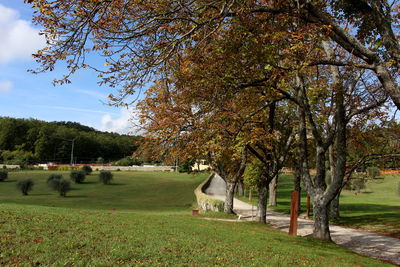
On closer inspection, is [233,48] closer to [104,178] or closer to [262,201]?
[262,201]

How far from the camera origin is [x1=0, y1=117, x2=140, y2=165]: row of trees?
94688 mm

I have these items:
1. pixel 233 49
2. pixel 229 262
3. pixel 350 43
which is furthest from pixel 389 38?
pixel 229 262

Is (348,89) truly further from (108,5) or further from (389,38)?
(108,5)

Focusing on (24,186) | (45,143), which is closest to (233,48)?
(24,186)

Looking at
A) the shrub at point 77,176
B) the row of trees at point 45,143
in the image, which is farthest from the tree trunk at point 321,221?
the row of trees at point 45,143

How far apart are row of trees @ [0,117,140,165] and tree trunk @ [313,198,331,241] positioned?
7986 centimetres

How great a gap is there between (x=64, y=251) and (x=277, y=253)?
507 centimetres

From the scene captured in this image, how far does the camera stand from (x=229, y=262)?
257 inches

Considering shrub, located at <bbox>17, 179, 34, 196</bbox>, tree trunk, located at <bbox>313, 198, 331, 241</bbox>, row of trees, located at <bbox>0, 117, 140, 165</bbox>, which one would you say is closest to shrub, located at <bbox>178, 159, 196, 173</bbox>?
tree trunk, located at <bbox>313, 198, 331, 241</bbox>

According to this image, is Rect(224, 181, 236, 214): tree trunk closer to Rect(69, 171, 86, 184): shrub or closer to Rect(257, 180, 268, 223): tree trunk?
Rect(257, 180, 268, 223): tree trunk

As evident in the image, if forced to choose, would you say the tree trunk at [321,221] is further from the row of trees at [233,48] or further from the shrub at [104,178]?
the shrub at [104,178]

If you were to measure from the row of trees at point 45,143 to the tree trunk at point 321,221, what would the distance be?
7986 cm

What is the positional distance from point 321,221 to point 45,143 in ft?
316

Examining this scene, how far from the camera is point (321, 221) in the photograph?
491 inches
